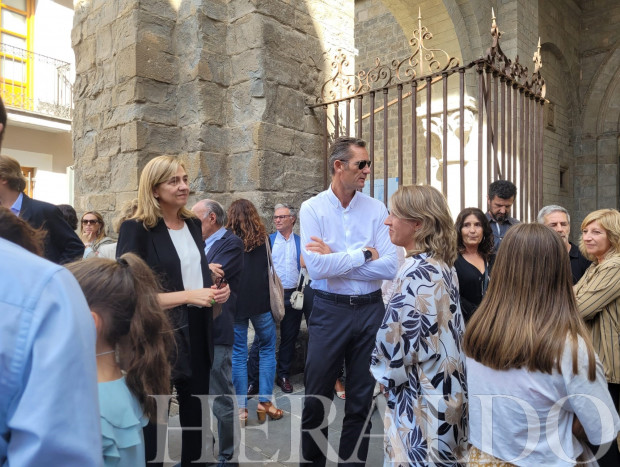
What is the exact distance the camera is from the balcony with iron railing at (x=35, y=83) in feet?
40.1

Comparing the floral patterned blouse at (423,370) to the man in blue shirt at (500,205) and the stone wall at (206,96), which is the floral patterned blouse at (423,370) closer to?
the man in blue shirt at (500,205)

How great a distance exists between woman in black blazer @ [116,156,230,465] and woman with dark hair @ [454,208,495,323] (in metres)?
1.66

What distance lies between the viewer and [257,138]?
4.52 meters

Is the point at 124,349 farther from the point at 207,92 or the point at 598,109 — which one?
the point at 598,109

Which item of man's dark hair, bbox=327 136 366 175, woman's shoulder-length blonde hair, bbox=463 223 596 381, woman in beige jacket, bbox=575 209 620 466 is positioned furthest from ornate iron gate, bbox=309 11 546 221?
woman's shoulder-length blonde hair, bbox=463 223 596 381

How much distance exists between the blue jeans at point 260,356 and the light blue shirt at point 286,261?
590 millimetres

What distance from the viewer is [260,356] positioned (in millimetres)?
3764

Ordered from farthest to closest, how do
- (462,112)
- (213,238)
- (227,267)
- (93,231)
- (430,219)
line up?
1. (93,231)
2. (462,112)
3. (213,238)
4. (227,267)
5. (430,219)

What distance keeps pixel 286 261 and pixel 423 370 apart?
2702mm

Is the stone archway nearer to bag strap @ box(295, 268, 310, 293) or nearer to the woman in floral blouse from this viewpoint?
bag strap @ box(295, 268, 310, 293)

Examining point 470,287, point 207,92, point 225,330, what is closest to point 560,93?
point 207,92

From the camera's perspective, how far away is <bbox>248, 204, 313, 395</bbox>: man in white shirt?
4.18 meters

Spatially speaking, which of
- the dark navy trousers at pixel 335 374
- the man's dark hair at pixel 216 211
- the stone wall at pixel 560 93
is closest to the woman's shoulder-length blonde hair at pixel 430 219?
the dark navy trousers at pixel 335 374

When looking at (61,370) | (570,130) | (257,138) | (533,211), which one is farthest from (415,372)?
(570,130)
